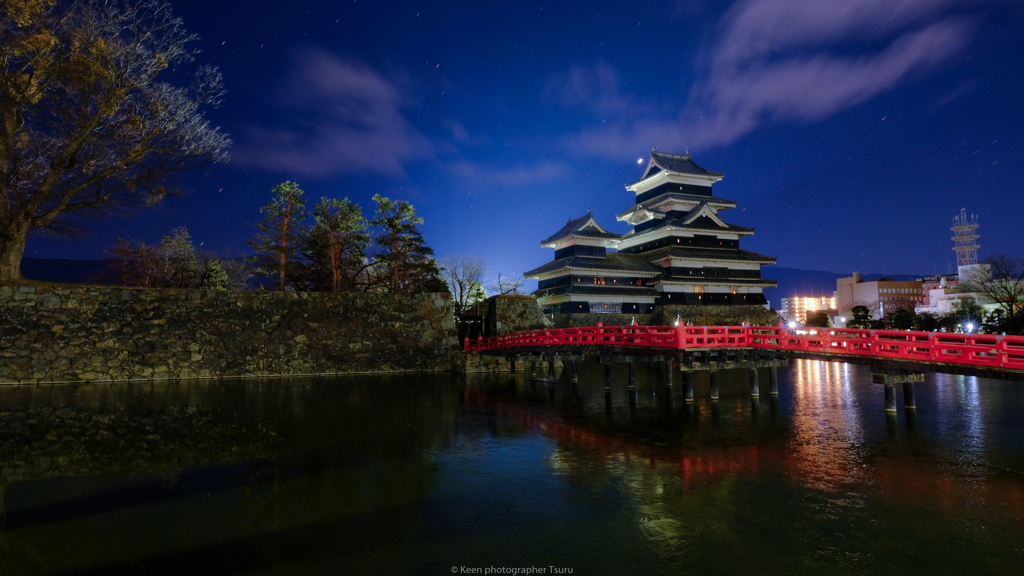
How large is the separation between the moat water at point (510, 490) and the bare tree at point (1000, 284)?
35.4 meters

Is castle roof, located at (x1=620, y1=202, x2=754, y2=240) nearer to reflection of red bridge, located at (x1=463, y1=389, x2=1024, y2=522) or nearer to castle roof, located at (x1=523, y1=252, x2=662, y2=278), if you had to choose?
castle roof, located at (x1=523, y1=252, x2=662, y2=278)

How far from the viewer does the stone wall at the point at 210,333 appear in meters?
20.8

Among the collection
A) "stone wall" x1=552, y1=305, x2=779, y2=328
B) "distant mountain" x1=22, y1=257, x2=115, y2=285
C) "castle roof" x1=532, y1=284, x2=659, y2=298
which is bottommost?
"stone wall" x1=552, y1=305, x2=779, y2=328

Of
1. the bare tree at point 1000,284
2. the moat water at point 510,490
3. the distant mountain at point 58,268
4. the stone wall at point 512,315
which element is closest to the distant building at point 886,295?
the bare tree at point 1000,284

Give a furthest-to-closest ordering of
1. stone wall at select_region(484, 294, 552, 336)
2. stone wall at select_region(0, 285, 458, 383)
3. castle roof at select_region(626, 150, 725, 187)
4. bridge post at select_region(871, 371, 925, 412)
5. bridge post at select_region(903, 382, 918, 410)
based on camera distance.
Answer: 1. castle roof at select_region(626, 150, 725, 187)
2. stone wall at select_region(484, 294, 552, 336)
3. stone wall at select_region(0, 285, 458, 383)
4. bridge post at select_region(903, 382, 918, 410)
5. bridge post at select_region(871, 371, 925, 412)

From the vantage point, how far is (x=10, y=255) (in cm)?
2083

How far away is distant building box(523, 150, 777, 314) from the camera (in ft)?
138

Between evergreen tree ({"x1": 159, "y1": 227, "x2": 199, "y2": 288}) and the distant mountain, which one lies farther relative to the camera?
the distant mountain

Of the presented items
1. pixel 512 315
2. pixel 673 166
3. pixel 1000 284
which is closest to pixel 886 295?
pixel 1000 284

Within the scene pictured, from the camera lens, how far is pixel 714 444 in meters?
10.2

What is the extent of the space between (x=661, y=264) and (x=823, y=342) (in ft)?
96.6

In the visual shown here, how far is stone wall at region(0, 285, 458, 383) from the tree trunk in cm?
60

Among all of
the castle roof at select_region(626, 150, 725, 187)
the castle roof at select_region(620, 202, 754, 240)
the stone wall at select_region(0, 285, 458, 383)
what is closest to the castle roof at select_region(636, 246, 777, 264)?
the castle roof at select_region(620, 202, 754, 240)

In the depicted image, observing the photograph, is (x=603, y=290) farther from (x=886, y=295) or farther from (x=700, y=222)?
(x=886, y=295)
